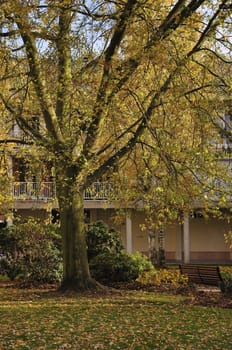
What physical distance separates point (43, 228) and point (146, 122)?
8192 mm

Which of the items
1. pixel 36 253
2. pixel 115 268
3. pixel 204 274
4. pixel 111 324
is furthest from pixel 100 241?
pixel 111 324

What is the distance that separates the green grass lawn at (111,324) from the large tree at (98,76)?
109 inches

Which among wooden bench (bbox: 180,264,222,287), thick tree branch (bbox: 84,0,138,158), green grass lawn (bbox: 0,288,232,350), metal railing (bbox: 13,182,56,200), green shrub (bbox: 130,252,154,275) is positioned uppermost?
thick tree branch (bbox: 84,0,138,158)

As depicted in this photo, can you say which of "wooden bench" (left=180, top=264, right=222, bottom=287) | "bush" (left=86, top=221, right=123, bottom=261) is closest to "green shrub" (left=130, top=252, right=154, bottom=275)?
"bush" (left=86, top=221, right=123, bottom=261)

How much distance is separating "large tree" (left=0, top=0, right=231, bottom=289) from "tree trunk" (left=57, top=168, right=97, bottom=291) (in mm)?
29

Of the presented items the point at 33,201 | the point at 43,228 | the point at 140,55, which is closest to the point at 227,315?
the point at 140,55

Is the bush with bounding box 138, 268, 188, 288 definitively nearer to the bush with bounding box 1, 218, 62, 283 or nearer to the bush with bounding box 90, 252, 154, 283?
the bush with bounding box 90, 252, 154, 283

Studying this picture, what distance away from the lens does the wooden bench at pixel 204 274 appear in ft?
61.7

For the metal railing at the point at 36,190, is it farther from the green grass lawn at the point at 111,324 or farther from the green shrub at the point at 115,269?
the green grass lawn at the point at 111,324

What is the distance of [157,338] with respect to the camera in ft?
31.0

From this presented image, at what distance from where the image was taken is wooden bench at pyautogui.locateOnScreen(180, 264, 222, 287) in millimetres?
18812

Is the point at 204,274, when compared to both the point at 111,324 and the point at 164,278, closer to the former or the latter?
the point at 164,278

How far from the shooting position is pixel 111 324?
1074 centimetres

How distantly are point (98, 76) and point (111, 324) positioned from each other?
794cm
